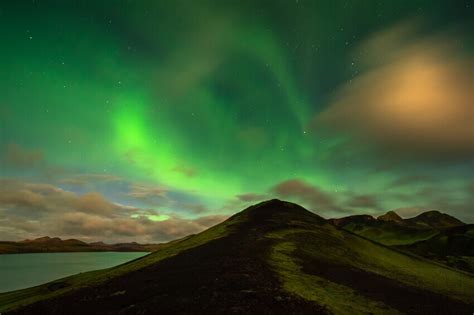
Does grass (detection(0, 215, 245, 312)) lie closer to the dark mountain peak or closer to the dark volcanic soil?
the dark volcanic soil

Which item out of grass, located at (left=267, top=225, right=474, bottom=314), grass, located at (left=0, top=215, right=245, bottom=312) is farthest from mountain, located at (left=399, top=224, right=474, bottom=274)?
grass, located at (left=0, top=215, right=245, bottom=312)

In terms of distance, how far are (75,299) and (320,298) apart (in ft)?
101

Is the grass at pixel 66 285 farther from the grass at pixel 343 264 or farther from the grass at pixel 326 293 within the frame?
the grass at pixel 326 293

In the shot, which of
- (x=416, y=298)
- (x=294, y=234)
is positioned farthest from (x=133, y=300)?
(x=294, y=234)

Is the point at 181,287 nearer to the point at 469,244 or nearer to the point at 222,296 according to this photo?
the point at 222,296

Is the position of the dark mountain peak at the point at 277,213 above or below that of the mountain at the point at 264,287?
above

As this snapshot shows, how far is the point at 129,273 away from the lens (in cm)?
5547

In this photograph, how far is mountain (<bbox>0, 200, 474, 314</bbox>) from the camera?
1251 inches

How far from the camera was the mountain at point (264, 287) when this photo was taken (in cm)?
3177

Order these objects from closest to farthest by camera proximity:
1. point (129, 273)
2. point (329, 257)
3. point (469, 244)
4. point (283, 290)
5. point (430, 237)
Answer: point (283, 290) → point (129, 273) → point (329, 257) → point (469, 244) → point (430, 237)

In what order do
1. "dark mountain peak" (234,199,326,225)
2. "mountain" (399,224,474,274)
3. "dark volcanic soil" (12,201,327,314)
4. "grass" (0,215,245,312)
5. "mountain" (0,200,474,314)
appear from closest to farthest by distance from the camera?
"dark volcanic soil" (12,201,327,314)
"mountain" (0,200,474,314)
"grass" (0,215,245,312)
"dark mountain peak" (234,199,326,225)
"mountain" (399,224,474,274)

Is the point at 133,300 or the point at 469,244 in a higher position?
the point at 469,244

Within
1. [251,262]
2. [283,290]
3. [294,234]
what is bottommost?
[283,290]

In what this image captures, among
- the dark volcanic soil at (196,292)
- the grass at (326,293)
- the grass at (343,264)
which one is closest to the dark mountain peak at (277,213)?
the grass at (343,264)
